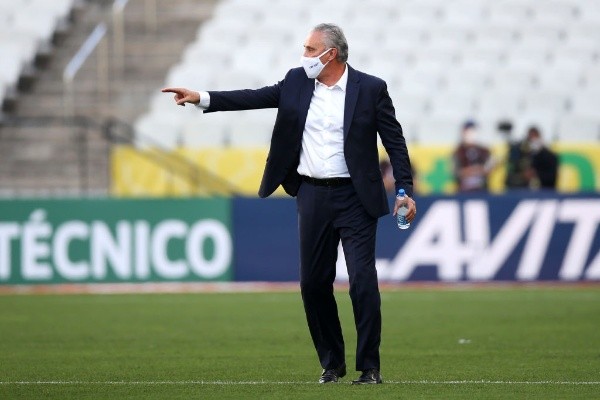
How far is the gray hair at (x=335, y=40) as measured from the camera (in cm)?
817

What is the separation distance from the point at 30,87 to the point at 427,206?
9.37 meters

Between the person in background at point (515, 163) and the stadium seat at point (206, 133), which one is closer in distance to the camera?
the person in background at point (515, 163)

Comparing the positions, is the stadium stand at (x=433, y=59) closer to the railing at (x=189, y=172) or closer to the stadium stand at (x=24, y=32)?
the railing at (x=189, y=172)

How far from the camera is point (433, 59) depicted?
24219 mm

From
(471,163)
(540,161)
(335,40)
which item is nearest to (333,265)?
(335,40)

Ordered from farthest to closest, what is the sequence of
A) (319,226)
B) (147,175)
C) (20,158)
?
1. (20,158)
2. (147,175)
3. (319,226)

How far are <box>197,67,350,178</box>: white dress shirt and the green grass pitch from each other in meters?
1.29

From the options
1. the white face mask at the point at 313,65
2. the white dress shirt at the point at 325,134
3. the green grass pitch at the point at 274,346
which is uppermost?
the white face mask at the point at 313,65

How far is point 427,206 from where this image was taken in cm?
1803

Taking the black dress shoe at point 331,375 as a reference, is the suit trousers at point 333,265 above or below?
above

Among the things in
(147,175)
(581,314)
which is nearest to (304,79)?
(581,314)

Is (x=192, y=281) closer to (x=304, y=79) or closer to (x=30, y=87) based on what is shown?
(x=30, y=87)

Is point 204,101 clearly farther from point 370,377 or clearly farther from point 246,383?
point 370,377

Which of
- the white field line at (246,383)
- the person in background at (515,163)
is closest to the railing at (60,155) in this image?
the person in background at (515,163)
